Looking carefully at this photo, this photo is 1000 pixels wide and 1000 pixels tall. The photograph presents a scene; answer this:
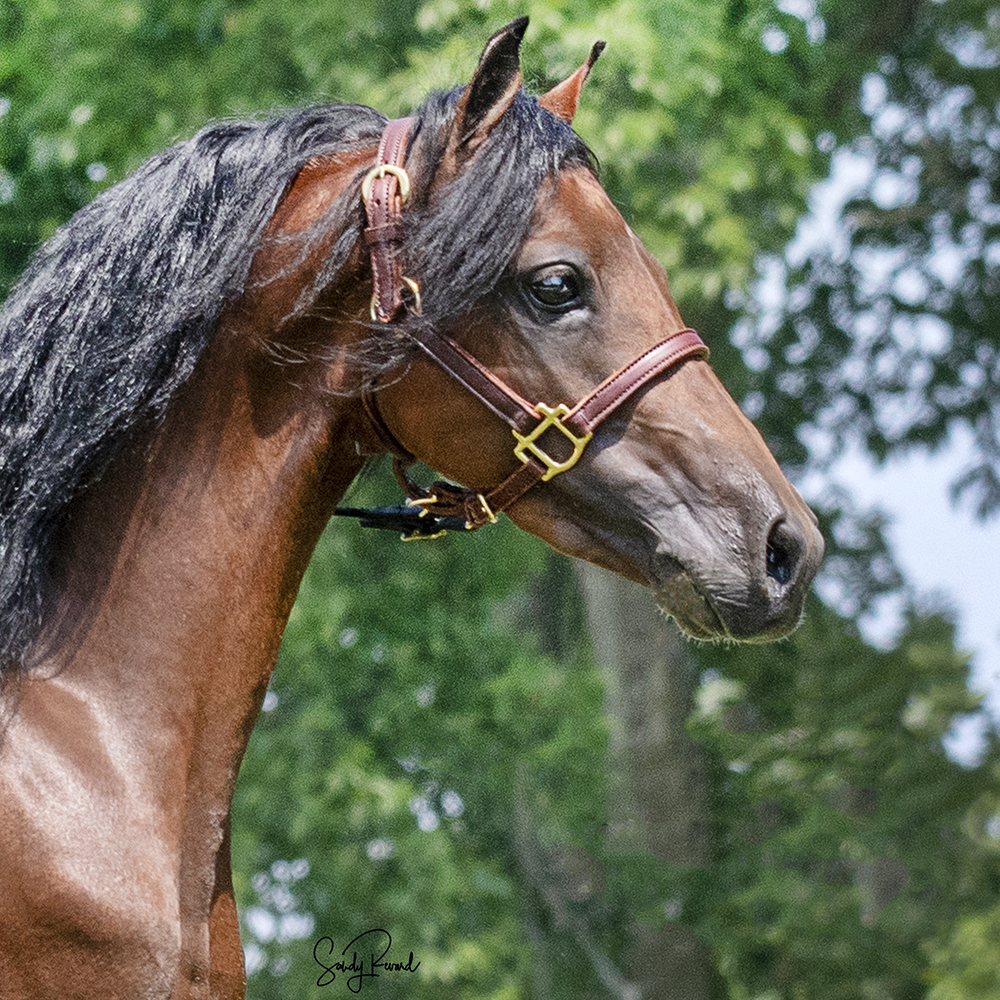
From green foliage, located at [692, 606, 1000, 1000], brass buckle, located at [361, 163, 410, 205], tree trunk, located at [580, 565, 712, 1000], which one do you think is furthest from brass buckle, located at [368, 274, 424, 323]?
green foliage, located at [692, 606, 1000, 1000]

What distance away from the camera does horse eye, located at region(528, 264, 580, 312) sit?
2092 mm

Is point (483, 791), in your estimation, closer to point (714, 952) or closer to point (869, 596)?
point (714, 952)

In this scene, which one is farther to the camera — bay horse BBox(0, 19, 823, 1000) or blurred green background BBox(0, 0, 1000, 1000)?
blurred green background BBox(0, 0, 1000, 1000)

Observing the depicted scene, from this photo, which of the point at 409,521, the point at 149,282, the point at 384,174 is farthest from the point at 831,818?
the point at 149,282

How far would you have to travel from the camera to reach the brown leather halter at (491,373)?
207 cm

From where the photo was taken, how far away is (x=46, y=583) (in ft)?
6.49

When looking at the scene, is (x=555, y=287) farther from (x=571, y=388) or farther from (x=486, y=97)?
(x=486, y=97)

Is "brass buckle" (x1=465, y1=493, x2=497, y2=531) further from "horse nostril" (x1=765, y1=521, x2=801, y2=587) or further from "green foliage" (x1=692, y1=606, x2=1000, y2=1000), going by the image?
"green foliage" (x1=692, y1=606, x2=1000, y2=1000)

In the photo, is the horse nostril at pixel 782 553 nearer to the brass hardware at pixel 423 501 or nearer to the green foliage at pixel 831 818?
the brass hardware at pixel 423 501

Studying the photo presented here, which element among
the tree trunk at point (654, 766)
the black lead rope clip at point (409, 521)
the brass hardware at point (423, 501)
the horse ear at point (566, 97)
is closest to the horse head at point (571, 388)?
the brass hardware at point (423, 501)

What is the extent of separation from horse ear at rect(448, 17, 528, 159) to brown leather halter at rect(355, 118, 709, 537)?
0.35ft

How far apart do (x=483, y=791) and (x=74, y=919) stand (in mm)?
5664

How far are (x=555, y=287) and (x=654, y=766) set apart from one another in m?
5.95

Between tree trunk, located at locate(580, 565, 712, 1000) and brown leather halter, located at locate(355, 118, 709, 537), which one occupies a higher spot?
brown leather halter, located at locate(355, 118, 709, 537)
